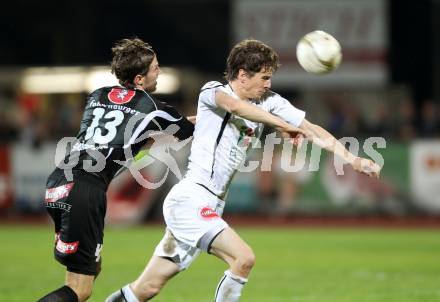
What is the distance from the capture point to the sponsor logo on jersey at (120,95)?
6520 millimetres

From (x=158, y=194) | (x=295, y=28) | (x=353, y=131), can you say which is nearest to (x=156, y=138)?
(x=158, y=194)

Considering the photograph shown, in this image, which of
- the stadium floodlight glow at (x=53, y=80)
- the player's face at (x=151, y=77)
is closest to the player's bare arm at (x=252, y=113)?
the player's face at (x=151, y=77)

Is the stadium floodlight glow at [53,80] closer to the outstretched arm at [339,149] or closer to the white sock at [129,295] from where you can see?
the white sock at [129,295]

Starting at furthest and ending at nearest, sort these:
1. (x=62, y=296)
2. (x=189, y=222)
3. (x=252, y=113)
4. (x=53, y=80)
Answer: (x=53, y=80) < (x=189, y=222) < (x=252, y=113) < (x=62, y=296)

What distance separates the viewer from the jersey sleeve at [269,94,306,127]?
684 cm

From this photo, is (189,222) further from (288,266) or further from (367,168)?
(288,266)

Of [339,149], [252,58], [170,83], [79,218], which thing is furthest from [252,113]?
[170,83]

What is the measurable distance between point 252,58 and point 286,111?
0.53m

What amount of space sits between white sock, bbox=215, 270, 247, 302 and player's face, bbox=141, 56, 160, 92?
1.61m

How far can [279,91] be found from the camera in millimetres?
24281

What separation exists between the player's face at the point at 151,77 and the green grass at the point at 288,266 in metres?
2.79

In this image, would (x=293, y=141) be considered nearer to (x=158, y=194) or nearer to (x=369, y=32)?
(x=158, y=194)

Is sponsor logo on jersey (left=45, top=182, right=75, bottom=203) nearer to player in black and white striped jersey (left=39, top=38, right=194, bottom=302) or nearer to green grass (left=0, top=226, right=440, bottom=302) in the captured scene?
player in black and white striped jersey (left=39, top=38, right=194, bottom=302)

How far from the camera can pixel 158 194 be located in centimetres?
1834
